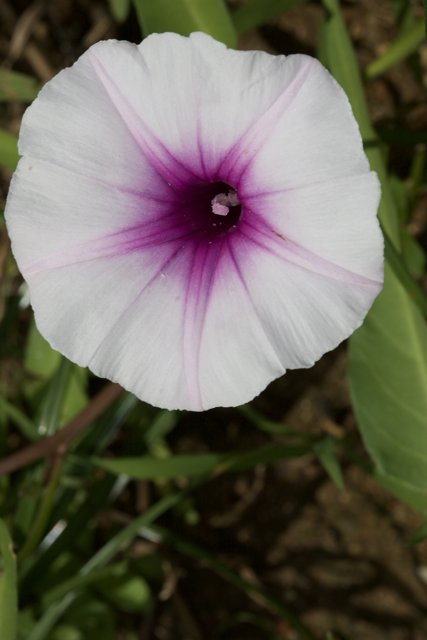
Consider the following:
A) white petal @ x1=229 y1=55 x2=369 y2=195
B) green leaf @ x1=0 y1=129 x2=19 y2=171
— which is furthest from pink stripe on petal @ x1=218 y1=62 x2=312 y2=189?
green leaf @ x1=0 y1=129 x2=19 y2=171

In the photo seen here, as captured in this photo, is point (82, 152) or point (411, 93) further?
point (411, 93)

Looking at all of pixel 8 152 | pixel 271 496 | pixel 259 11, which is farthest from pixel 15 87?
pixel 271 496

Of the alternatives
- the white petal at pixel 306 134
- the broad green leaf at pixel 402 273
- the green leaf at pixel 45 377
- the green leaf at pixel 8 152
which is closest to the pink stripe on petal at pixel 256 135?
the white petal at pixel 306 134

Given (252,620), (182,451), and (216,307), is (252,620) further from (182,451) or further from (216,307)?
(216,307)

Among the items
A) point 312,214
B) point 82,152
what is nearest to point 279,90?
point 312,214

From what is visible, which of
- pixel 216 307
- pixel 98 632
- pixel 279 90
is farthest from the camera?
pixel 98 632

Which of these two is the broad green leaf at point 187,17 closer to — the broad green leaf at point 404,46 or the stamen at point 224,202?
the stamen at point 224,202
